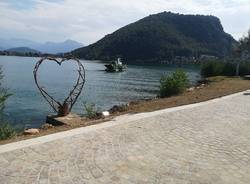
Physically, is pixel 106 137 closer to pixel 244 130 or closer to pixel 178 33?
pixel 244 130

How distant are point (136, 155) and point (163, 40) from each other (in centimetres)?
13956

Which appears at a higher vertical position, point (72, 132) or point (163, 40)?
point (163, 40)

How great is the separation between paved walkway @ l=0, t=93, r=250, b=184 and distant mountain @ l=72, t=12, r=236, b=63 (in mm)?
124893

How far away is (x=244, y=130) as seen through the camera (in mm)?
11125

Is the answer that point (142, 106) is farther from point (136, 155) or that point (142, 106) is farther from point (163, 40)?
point (163, 40)

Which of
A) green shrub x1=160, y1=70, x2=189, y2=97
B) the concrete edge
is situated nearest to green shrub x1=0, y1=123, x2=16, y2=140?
the concrete edge

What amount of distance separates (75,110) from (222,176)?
734 inches

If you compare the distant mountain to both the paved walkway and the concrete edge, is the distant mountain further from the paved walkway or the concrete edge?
the paved walkway

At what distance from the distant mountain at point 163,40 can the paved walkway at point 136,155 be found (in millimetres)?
124893

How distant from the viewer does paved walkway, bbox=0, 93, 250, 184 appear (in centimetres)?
668

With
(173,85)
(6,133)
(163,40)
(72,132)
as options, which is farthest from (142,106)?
(163,40)

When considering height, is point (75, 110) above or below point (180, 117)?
below

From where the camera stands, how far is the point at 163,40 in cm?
14562

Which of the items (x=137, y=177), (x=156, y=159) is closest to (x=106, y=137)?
(x=156, y=159)
